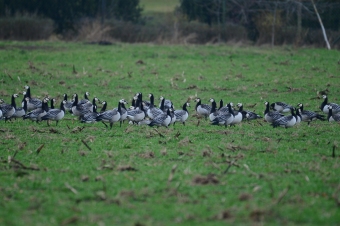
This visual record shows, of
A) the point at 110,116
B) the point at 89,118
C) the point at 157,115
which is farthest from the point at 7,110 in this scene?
the point at 157,115

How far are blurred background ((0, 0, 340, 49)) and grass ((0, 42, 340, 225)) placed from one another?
54.7ft

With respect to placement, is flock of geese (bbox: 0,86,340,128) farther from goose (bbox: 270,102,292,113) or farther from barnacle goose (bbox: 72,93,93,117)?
goose (bbox: 270,102,292,113)

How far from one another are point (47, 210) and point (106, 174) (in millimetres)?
2505

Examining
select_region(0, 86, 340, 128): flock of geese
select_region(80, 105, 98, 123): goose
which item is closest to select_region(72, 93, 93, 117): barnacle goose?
select_region(0, 86, 340, 128): flock of geese

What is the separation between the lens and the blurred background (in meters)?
44.1

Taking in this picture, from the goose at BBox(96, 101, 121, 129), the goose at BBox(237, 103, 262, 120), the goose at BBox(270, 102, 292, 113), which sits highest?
the goose at BBox(96, 101, 121, 129)

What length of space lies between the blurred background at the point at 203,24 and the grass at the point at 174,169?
1668cm

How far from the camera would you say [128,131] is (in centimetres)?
1777

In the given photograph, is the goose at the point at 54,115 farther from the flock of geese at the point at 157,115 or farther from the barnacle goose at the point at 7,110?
the barnacle goose at the point at 7,110

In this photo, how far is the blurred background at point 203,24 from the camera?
145 ft

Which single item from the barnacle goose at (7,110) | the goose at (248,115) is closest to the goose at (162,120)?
the goose at (248,115)

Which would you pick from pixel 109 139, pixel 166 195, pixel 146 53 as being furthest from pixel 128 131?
pixel 146 53

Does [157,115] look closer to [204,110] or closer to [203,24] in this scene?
[204,110]

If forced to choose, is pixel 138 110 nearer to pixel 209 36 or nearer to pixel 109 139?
pixel 109 139
